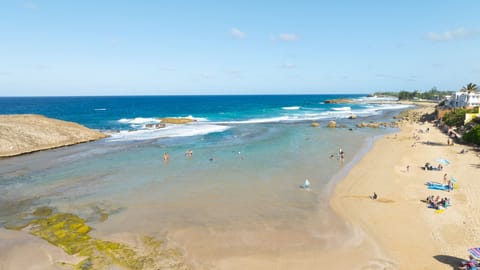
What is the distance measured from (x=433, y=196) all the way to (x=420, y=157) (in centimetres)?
1427

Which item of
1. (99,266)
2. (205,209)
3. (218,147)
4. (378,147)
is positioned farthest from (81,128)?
(378,147)

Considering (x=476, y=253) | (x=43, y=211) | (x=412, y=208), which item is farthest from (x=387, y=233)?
(x=43, y=211)

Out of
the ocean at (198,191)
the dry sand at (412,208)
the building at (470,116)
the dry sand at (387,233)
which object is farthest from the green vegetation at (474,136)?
the ocean at (198,191)

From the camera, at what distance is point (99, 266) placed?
41.1 feet

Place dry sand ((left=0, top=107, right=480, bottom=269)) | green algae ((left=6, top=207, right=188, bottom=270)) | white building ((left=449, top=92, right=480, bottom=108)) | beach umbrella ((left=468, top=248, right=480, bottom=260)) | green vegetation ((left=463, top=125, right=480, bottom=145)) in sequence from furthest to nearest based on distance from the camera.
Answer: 1. white building ((left=449, top=92, right=480, bottom=108))
2. green vegetation ((left=463, top=125, right=480, bottom=145))
3. dry sand ((left=0, top=107, right=480, bottom=269))
4. green algae ((left=6, top=207, right=188, bottom=270))
5. beach umbrella ((left=468, top=248, right=480, bottom=260))

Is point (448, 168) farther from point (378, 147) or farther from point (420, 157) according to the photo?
point (378, 147)

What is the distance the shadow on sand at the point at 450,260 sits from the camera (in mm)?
12508

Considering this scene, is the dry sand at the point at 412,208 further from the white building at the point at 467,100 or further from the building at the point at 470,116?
the white building at the point at 467,100

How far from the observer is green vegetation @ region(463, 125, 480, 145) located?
3488cm

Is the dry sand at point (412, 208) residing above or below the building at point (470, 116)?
below

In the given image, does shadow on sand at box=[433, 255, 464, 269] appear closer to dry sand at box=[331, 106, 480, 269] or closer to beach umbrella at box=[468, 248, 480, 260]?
dry sand at box=[331, 106, 480, 269]

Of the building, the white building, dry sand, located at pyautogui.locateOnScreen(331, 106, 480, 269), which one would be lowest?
dry sand, located at pyautogui.locateOnScreen(331, 106, 480, 269)

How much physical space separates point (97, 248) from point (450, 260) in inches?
609

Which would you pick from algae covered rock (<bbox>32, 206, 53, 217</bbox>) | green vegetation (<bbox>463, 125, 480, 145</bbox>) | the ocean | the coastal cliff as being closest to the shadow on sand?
the ocean
